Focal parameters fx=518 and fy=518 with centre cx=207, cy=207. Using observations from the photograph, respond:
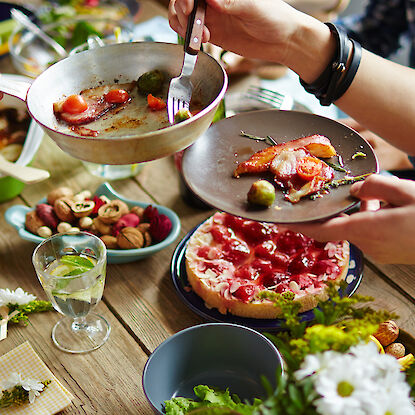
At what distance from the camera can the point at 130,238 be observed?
128 centimetres

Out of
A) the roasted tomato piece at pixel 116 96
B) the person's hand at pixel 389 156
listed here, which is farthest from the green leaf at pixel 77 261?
the person's hand at pixel 389 156

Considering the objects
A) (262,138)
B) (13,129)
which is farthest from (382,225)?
(13,129)

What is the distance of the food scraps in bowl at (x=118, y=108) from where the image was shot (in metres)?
1.08

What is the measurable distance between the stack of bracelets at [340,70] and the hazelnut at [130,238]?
616 millimetres

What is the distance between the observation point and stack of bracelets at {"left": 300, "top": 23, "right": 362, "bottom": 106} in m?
1.33

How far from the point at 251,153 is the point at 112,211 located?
413 millimetres

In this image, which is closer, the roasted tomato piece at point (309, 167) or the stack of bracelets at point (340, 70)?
the roasted tomato piece at point (309, 167)

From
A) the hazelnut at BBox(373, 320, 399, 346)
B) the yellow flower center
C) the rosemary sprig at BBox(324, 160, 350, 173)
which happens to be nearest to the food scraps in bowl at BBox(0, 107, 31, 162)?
the rosemary sprig at BBox(324, 160, 350, 173)

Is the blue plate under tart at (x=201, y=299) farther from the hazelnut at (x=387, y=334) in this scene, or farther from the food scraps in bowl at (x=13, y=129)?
the food scraps in bowl at (x=13, y=129)

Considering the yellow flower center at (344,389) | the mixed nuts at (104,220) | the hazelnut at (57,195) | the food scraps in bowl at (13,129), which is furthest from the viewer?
the food scraps in bowl at (13,129)

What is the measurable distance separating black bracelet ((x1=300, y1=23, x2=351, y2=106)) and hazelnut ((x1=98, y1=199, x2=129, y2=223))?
60 centimetres

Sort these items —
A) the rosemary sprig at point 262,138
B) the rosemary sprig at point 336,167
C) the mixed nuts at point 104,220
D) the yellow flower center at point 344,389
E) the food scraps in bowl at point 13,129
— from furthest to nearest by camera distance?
the food scraps in bowl at point 13,129 < the mixed nuts at point 104,220 < the rosemary sprig at point 262,138 < the rosemary sprig at point 336,167 < the yellow flower center at point 344,389

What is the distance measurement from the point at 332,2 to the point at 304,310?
1677mm

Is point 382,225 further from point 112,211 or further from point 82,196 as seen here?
point 82,196
